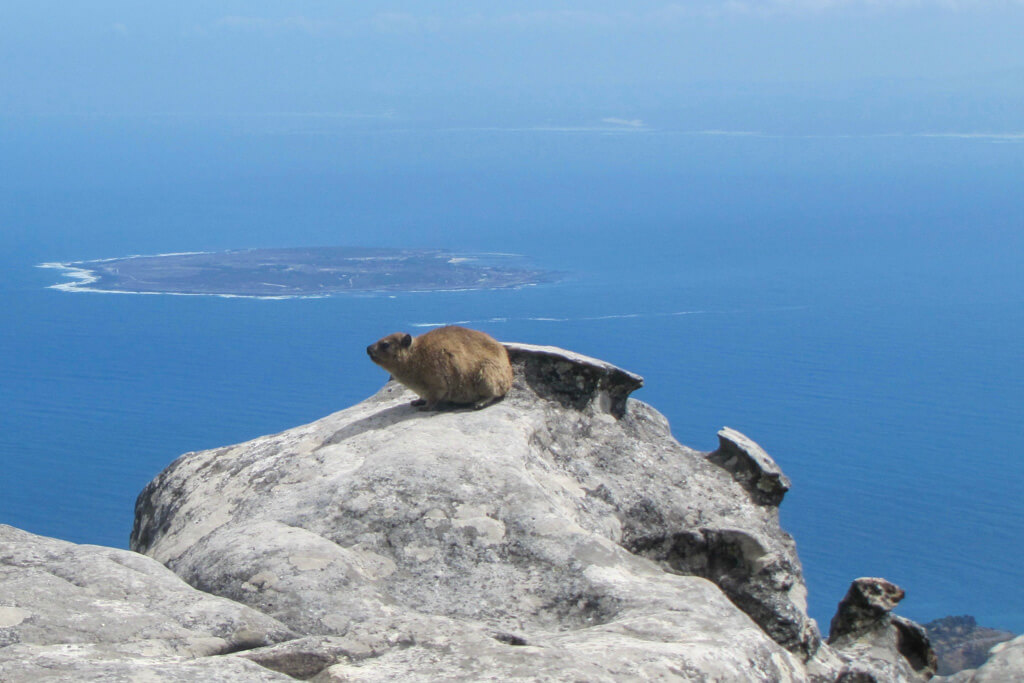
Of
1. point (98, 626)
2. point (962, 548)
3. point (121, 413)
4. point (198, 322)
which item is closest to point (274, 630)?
point (98, 626)

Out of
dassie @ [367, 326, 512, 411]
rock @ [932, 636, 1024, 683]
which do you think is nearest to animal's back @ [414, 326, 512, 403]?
dassie @ [367, 326, 512, 411]

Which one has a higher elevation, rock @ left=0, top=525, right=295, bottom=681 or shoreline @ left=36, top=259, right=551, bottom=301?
rock @ left=0, top=525, right=295, bottom=681

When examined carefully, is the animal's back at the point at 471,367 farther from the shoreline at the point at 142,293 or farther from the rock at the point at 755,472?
the shoreline at the point at 142,293

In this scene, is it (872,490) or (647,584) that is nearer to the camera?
(647,584)

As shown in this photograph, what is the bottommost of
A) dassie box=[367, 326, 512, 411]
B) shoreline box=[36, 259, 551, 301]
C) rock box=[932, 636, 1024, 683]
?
shoreline box=[36, 259, 551, 301]

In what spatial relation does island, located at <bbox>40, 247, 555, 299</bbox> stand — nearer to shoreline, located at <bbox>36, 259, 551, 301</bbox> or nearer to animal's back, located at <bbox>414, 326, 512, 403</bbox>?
shoreline, located at <bbox>36, 259, 551, 301</bbox>

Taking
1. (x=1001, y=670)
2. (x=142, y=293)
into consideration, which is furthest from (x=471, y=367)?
(x=142, y=293)

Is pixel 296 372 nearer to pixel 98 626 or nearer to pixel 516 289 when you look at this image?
pixel 516 289

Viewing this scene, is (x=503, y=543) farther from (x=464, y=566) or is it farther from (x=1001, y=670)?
(x=1001, y=670)
